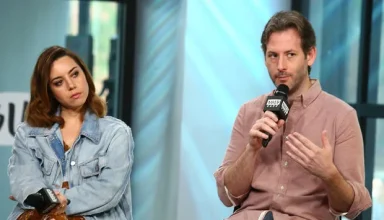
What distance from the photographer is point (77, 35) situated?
4422 mm

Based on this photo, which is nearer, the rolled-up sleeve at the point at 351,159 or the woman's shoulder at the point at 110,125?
the rolled-up sleeve at the point at 351,159

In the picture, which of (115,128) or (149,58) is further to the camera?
(149,58)

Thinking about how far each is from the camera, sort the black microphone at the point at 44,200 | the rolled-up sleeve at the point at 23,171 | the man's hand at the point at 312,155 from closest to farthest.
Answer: the man's hand at the point at 312,155 < the black microphone at the point at 44,200 < the rolled-up sleeve at the point at 23,171

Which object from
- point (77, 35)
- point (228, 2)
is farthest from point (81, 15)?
point (228, 2)

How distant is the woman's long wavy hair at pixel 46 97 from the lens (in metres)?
2.88

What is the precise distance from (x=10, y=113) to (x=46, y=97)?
1.50 m

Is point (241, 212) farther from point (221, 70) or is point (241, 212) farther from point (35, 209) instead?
point (221, 70)

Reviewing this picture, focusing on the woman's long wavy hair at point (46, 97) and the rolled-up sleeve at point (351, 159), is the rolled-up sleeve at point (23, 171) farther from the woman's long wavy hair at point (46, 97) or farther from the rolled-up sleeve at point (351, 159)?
the rolled-up sleeve at point (351, 159)

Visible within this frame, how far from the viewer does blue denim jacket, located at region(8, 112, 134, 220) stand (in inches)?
110

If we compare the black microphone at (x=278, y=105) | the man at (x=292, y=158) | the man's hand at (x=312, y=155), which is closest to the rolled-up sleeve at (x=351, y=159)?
the man at (x=292, y=158)

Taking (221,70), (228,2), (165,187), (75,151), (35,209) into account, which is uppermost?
(228,2)

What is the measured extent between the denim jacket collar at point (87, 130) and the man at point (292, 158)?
522 mm

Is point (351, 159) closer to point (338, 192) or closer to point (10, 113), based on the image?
point (338, 192)

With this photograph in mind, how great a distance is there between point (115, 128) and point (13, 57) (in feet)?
5.46
